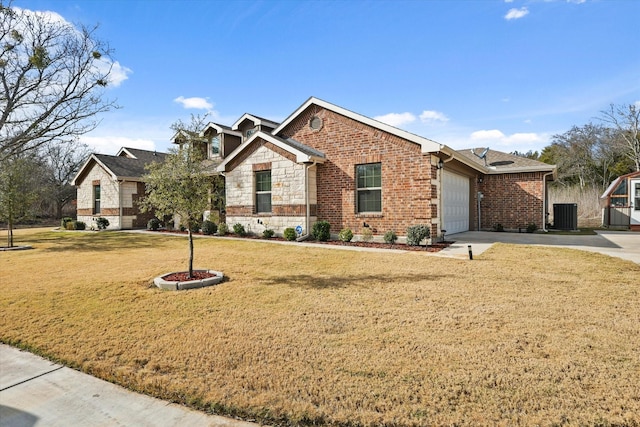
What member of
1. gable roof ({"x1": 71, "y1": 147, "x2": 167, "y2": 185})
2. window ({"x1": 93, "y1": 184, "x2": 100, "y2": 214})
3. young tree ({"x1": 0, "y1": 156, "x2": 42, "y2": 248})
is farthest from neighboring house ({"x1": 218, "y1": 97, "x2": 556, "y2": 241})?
window ({"x1": 93, "y1": 184, "x2": 100, "y2": 214})

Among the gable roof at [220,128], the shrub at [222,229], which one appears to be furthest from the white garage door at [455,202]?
the gable roof at [220,128]

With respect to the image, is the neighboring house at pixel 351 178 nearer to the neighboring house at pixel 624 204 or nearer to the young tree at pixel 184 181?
the young tree at pixel 184 181

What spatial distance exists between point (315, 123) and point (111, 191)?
1546 centimetres

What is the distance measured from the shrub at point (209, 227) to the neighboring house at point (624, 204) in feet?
77.7

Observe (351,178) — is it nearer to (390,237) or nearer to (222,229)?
(390,237)

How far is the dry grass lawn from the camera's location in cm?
276

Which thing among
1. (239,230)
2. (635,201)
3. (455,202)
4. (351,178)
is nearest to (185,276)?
(351,178)

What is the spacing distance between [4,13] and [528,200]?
25.5 metres

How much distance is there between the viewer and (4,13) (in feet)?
46.1

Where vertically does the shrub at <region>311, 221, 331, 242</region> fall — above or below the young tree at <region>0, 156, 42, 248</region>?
below

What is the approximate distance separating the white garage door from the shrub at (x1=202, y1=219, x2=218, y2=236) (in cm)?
1065

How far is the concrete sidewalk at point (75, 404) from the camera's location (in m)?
2.69

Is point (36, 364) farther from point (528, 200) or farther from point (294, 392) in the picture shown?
point (528, 200)

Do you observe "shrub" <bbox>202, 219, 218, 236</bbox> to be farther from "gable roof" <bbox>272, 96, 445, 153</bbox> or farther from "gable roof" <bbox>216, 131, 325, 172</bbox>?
"gable roof" <bbox>272, 96, 445, 153</bbox>
